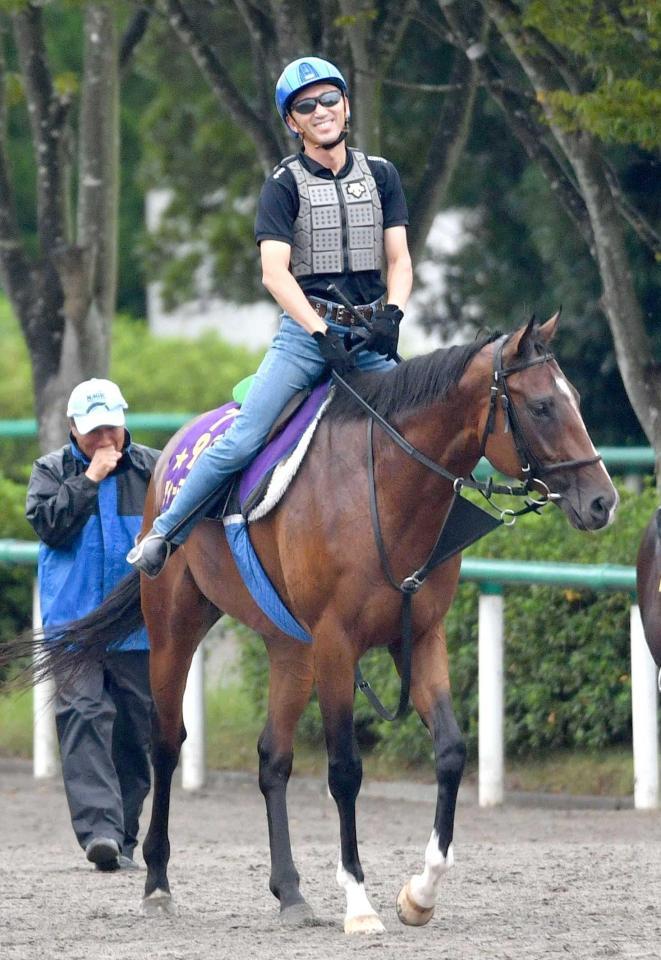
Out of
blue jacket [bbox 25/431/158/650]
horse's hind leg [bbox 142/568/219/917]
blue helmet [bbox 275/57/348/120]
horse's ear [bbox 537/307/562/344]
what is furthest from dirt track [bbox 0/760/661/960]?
blue helmet [bbox 275/57/348/120]

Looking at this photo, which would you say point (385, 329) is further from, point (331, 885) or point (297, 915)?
point (331, 885)

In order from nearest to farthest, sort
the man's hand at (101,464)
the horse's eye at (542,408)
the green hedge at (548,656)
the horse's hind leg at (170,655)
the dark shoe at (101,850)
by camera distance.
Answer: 1. the horse's eye at (542,408)
2. the horse's hind leg at (170,655)
3. the dark shoe at (101,850)
4. the man's hand at (101,464)
5. the green hedge at (548,656)

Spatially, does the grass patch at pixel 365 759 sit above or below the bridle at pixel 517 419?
below

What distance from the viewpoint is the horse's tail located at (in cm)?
750

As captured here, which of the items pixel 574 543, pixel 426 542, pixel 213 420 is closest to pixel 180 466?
pixel 213 420

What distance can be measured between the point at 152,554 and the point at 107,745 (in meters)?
1.54

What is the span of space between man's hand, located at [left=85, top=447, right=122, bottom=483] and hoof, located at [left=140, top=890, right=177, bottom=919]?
1942 mm

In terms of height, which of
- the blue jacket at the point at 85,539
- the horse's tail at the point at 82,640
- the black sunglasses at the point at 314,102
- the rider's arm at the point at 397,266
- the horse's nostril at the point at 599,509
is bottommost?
the horse's tail at the point at 82,640

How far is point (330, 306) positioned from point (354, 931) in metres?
2.06

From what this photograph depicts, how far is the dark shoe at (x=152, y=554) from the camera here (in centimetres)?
672

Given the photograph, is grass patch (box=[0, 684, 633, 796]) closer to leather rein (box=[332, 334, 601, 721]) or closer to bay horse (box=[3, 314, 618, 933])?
bay horse (box=[3, 314, 618, 933])

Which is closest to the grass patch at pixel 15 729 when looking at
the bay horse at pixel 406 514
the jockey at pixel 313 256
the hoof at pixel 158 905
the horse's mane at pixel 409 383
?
the hoof at pixel 158 905

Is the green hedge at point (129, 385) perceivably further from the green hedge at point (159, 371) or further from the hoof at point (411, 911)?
the hoof at point (411, 911)

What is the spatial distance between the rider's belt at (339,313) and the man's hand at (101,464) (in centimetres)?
186
